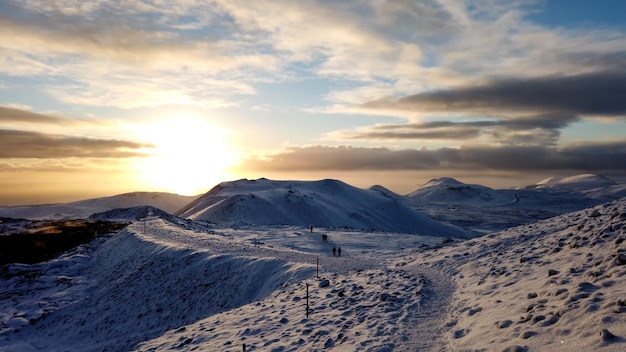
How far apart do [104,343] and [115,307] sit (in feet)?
19.5

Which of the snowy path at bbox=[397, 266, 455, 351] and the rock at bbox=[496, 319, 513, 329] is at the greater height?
the rock at bbox=[496, 319, 513, 329]

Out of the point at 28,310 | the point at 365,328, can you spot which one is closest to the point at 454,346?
the point at 365,328

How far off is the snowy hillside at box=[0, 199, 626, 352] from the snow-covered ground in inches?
3.2

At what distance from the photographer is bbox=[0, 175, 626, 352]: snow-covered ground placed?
42.7 ft

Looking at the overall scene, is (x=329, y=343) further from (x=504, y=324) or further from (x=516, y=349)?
(x=516, y=349)

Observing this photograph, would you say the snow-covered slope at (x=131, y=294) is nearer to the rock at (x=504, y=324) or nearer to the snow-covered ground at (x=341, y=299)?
the snow-covered ground at (x=341, y=299)

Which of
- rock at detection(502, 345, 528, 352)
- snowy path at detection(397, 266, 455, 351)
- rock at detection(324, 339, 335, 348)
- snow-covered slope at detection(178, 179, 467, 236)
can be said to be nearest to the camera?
rock at detection(502, 345, 528, 352)

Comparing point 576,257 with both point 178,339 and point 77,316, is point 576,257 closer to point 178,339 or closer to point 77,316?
point 178,339

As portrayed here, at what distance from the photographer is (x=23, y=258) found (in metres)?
51.8

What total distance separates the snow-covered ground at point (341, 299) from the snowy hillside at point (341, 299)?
81mm

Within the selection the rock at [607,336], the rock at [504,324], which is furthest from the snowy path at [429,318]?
the rock at [607,336]

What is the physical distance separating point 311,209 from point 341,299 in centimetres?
10266

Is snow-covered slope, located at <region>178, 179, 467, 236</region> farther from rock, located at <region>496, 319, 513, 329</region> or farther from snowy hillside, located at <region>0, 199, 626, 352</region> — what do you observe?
rock, located at <region>496, 319, 513, 329</region>

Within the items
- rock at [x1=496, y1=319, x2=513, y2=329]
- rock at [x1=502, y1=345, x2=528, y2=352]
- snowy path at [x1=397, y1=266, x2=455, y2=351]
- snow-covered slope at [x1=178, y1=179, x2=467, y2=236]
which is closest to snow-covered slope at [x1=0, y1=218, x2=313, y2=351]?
snowy path at [x1=397, y1=266, x2=455, y2=351]
